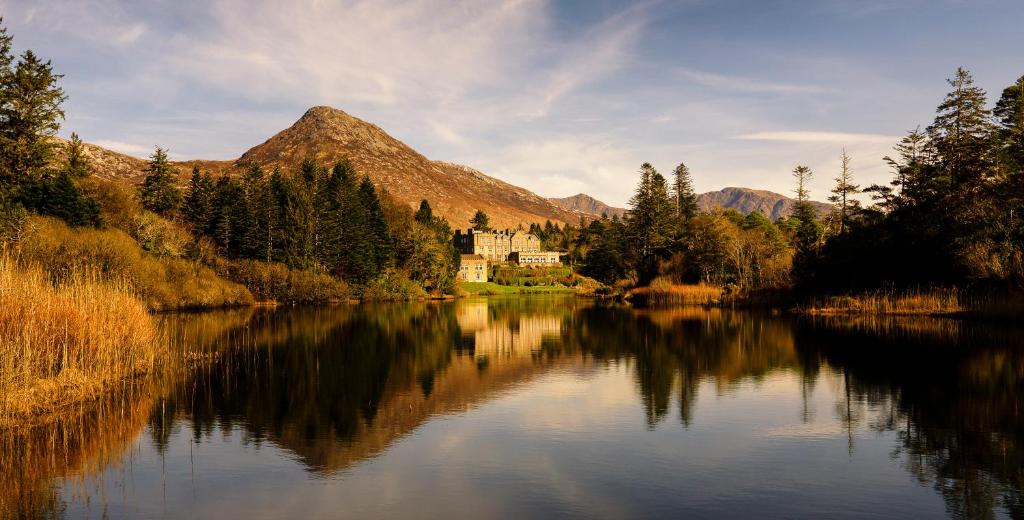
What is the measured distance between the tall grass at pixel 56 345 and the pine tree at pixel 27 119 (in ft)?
126

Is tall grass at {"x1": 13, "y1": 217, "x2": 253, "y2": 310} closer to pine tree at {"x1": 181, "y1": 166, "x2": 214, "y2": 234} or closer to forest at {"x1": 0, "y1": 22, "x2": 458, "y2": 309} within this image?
forest at {"x1": 0, "y1": 22, "x2": 458, "y2": 309}

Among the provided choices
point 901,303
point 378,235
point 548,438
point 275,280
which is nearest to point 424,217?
point 378,235

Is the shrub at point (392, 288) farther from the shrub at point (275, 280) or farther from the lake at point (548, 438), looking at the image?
the lake at point (548, 438)

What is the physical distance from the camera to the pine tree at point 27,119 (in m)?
51.1

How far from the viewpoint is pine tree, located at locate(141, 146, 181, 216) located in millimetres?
82162

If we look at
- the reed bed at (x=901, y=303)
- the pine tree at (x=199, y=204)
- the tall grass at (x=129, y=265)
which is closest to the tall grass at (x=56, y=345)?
the tall grass at (x=129, y=265)

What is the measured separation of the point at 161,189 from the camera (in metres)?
83.2

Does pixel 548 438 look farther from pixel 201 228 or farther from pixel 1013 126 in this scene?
pixel 201 228

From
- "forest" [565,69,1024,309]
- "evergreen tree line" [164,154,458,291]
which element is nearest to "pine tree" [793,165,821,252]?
"forest" [565,69,1024,309]

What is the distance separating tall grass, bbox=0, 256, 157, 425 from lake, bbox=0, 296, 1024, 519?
89cm

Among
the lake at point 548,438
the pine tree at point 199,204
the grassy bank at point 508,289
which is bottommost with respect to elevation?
the lake at point 548,438

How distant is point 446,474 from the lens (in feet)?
43.8

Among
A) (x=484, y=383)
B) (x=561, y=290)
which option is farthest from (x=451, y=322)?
(x=561, y=290)

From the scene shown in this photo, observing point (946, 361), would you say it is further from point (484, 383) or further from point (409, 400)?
point (409, 400)
